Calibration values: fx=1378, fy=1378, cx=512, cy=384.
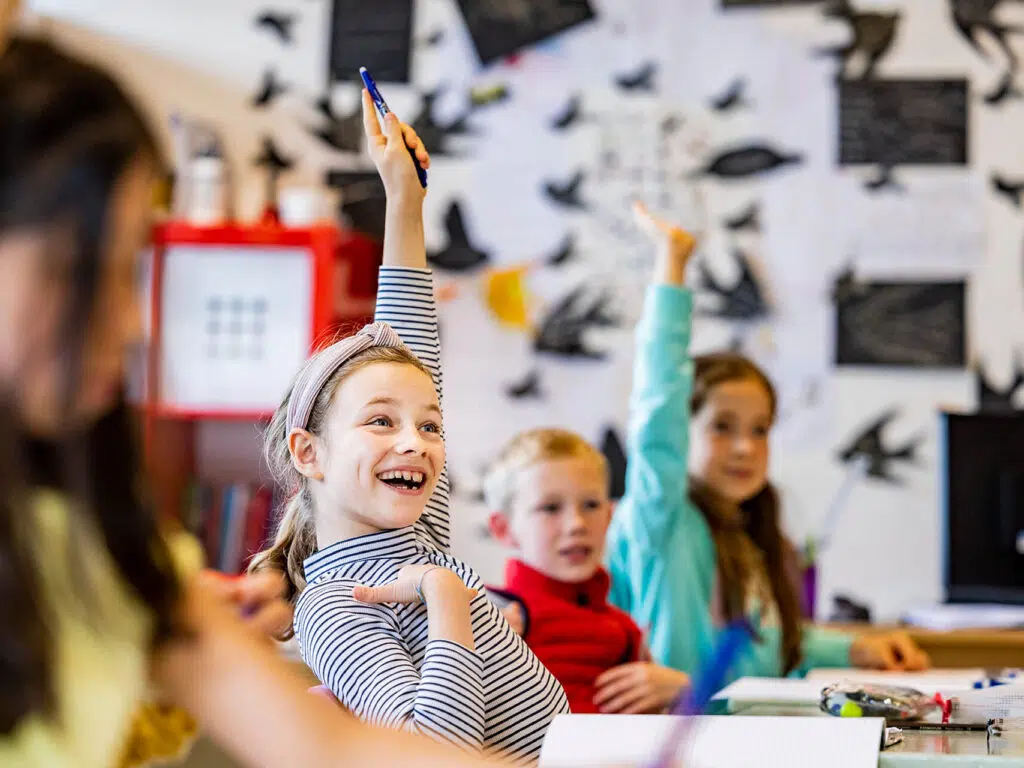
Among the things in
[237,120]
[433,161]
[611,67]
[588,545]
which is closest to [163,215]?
[237,120]

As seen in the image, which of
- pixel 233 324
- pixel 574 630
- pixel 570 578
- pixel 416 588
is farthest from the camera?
pixel 233 324

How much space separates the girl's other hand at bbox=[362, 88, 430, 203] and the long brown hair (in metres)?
0.82

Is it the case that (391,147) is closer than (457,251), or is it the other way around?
(391,147)

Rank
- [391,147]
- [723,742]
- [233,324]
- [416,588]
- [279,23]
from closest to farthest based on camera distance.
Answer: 1. [723,742]
2. [416,588]
3. [391,147]
4. [233,324]
5. [279,23]

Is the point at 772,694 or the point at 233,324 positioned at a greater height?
the point at 233,324

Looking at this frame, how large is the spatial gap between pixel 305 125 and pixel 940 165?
64.4 inches

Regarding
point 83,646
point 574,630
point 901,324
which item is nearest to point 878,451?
point 901,324

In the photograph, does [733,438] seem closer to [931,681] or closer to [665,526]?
[665,526]

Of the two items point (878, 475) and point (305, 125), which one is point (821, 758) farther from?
point (305, 125)

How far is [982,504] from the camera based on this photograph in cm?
255

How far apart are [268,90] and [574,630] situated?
2.41 meters

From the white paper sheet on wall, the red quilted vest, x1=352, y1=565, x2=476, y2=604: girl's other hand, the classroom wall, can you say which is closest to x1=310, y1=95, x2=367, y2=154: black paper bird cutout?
the classroom wall

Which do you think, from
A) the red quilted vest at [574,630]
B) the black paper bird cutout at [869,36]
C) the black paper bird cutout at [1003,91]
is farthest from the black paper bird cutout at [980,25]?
the red quilted vest at [574,630]

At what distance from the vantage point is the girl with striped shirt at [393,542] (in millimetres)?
1031
